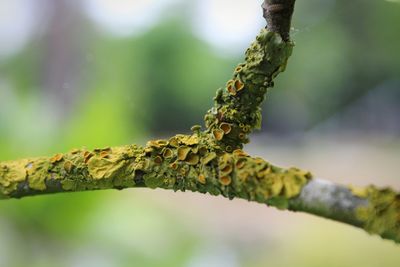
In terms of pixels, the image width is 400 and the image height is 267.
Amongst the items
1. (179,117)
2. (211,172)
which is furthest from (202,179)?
(179,117)

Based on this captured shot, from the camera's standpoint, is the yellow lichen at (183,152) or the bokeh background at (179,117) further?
the bokeh background at (179,117)

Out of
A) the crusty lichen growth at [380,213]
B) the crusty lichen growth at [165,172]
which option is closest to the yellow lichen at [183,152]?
the crusty lichen growth at [165,172]

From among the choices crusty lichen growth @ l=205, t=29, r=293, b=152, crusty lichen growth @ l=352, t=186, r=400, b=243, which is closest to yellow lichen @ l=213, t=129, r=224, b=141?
crusty lichen growth @ l=205, t=29, r=293, b=152

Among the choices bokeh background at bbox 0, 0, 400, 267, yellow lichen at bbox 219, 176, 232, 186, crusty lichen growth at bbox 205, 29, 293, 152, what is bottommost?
yellow lichen at bbox 219, 176, 232, 186

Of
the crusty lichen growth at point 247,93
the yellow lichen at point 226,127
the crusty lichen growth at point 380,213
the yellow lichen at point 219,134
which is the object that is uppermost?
the crusty lichen growth at point 247,93

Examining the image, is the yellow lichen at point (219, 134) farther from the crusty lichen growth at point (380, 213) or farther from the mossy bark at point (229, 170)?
the crusty lichen growth at point (380, 213)

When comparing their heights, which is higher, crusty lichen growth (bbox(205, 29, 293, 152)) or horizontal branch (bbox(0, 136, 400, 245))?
crusty lichen growth (bbox(205, 29, 293, 152))

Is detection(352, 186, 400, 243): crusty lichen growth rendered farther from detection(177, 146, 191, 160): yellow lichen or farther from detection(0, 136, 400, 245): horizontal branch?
detection(177, 146, 191, 160): yellow lichen
